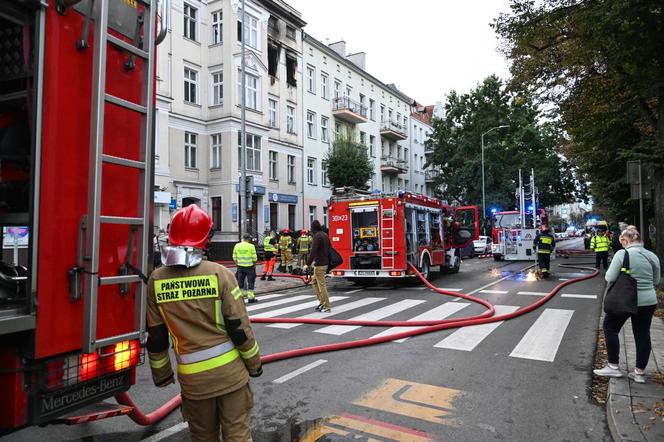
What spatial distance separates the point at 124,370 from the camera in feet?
9.47

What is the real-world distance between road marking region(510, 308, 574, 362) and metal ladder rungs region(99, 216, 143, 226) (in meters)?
5.15

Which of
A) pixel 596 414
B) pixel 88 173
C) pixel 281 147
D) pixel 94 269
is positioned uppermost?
pixel 281 147

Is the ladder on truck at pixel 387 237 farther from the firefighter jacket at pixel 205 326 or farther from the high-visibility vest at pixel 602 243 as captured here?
the firefighter jacket at pixel 205 326

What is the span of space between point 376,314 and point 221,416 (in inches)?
262

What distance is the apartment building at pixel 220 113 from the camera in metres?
22.4

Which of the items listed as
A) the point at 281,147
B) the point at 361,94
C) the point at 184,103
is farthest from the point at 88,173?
the point at 361,94

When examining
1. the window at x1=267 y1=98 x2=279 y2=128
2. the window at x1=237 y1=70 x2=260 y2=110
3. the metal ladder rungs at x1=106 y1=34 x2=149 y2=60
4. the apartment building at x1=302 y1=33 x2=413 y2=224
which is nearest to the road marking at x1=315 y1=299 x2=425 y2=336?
the metal ladder rungs at x1=106 y1=34 x2=149 y2=60

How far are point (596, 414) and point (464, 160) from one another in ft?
131

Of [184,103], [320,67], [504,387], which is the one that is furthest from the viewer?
[320,67]

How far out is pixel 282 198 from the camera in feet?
93.1

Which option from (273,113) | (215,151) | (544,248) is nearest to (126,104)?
(544,248)

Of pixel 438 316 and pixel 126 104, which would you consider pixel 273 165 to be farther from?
pixel 126 104

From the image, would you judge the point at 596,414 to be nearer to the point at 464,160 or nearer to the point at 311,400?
the point at 311,400

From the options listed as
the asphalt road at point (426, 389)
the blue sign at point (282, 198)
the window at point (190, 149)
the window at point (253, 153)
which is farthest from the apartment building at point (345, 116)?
the asphalt road at point (426, 389)
